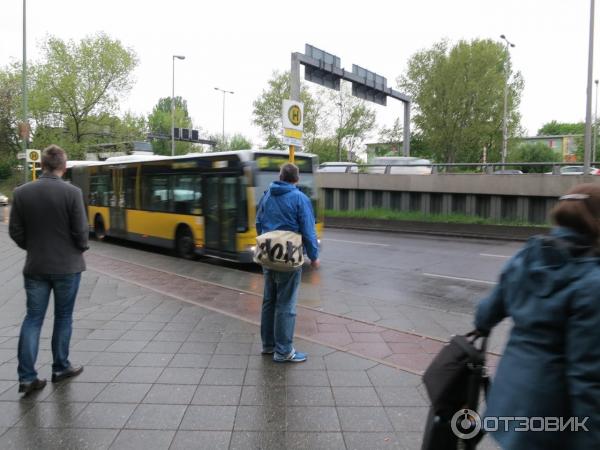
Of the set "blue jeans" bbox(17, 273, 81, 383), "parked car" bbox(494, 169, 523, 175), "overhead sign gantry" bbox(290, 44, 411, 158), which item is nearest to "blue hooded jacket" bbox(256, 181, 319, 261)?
"blue jeans" bbox(17, 273, 81, 383)

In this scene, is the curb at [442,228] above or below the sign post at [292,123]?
below

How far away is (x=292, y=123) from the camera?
9.65 m

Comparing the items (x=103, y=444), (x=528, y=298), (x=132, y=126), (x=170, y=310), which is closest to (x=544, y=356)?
(x=528, y=298)

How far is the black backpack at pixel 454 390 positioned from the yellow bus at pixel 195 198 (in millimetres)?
8408

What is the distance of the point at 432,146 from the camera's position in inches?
1277

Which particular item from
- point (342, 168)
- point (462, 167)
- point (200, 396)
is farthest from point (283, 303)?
point (342, 168)

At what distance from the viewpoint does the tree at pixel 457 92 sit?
3028 centimetres

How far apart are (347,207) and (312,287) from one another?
1708 centimetres

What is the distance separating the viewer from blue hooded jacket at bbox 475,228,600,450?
65.8 inches

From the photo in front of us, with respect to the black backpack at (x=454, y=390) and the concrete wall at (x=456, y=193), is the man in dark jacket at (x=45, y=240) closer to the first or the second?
the black backpack at (x=454, y=390)

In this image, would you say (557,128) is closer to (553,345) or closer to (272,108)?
(272,108)

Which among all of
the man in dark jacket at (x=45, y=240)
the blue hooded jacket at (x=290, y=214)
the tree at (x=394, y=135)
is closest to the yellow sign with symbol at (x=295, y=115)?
the blue hooded jacket at (x=290, y=214)

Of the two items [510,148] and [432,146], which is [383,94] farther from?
[510,148]

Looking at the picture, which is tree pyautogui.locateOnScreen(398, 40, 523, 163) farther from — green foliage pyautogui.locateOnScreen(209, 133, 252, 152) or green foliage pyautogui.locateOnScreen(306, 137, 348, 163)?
green foliage pyautogui.locateOnScreen(209, 133, 252, 152)
